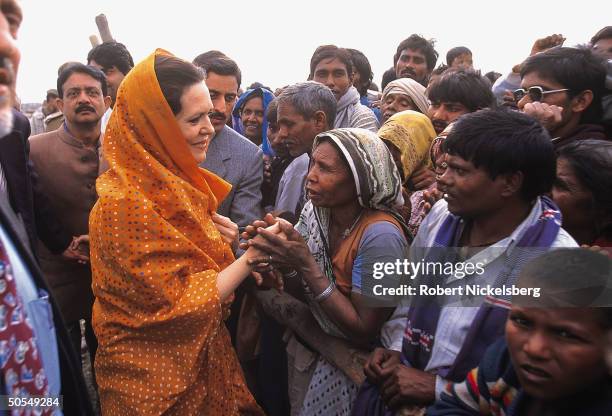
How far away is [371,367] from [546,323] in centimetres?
86

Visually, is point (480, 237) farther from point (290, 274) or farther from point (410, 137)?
point (410, 137)

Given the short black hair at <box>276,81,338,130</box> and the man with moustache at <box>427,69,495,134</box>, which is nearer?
the man with moustache at <box>427,69,495,134</box>

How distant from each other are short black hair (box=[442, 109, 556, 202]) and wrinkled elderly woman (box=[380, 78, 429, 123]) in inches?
89.3

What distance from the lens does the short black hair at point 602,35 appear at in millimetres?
3467

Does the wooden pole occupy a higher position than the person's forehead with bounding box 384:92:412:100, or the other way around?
the wooden pole

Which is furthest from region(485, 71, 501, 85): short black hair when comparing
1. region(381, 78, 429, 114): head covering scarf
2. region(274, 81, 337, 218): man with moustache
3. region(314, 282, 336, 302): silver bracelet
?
region(314, 282, 336, 302): silver bracelet

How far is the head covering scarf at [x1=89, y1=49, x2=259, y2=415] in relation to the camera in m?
1.85

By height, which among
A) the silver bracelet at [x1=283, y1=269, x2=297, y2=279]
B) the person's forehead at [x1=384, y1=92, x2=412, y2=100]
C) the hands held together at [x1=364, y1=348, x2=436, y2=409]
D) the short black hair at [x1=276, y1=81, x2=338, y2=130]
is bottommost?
the hands held together at [x1=364, y1=348, x2=436, y2=409]

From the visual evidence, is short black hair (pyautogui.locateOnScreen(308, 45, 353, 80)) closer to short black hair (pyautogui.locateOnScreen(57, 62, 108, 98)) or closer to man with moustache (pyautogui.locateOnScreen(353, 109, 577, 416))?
short black hair (pyautogui.locateOnScreen(57, 62, 108, 98))

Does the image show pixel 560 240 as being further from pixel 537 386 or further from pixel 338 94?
pixel 338 94

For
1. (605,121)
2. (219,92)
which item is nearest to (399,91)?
(219,92)

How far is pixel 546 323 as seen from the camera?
1227 millimetres

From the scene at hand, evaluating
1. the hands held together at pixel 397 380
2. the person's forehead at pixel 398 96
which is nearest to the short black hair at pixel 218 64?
the person's forehead at pixel 398 96

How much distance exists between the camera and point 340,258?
2148mm
